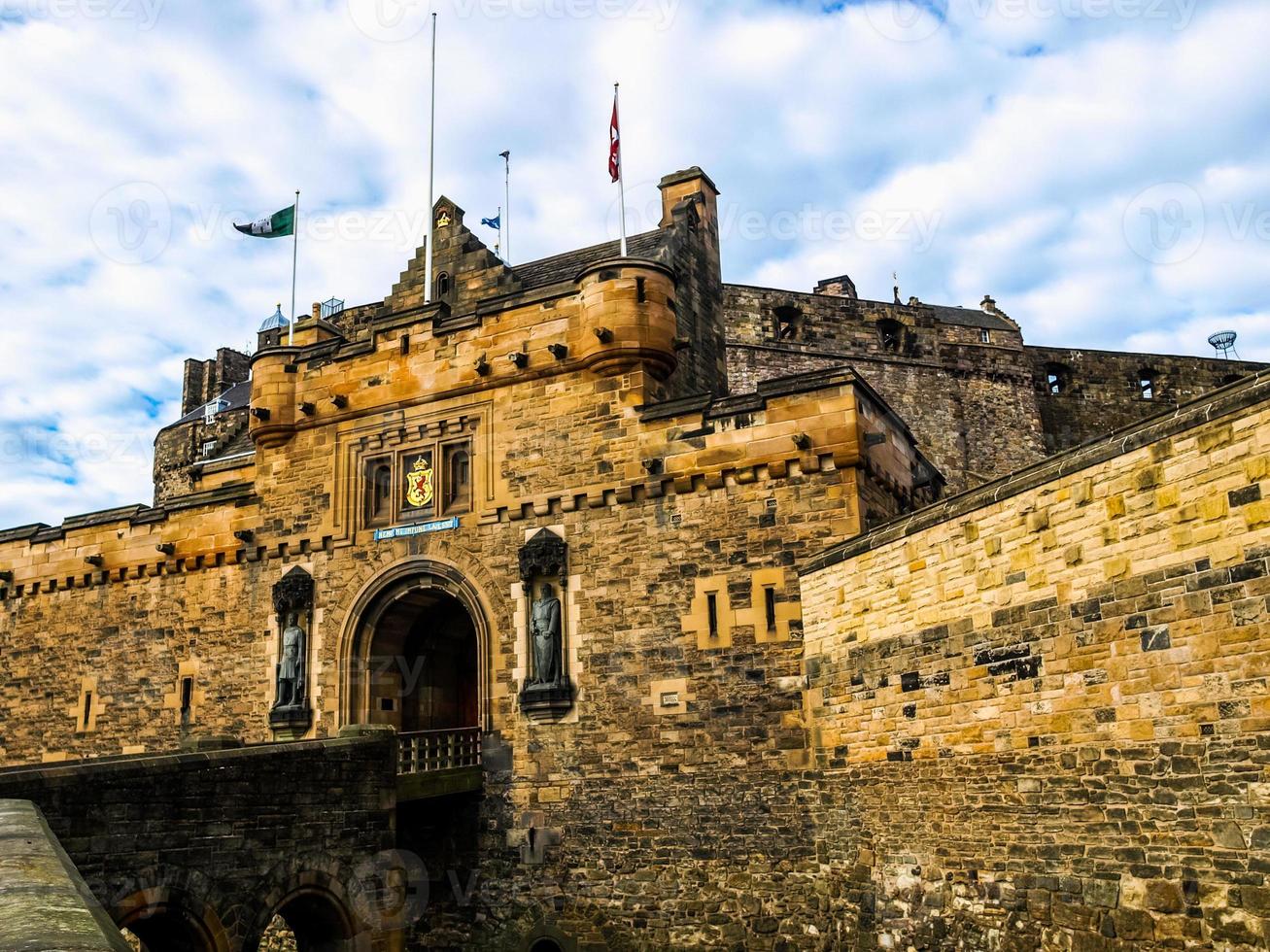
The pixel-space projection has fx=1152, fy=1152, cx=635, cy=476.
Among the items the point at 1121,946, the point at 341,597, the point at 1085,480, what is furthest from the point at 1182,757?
the point at 341,597

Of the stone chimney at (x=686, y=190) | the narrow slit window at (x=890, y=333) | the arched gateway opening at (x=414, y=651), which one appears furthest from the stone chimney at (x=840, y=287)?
the arched gateway opening at (x=414, y=651)

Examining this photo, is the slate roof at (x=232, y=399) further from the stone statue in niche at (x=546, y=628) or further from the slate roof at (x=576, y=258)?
the stone statue in niche at (x=546, y=628)

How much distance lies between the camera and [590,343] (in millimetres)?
17203

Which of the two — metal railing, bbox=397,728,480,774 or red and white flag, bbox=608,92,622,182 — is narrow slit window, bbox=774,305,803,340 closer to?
Result: red and white flag, bbox=608,92,622,182

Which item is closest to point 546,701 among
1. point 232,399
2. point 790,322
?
point 790,322

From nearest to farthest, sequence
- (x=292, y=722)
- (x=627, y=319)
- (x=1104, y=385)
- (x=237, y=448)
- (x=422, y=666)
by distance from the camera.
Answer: (x=627, y=319), (x=292, y=722), (x=422, y=666), (x=237, y=448), (x=1104, y=385)

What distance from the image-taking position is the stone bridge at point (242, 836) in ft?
37.2

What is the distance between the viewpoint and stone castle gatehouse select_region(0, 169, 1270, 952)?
380 inches

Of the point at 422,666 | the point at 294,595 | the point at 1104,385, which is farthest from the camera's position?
the point at 1104,385

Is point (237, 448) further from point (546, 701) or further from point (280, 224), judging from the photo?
point (546, 701)

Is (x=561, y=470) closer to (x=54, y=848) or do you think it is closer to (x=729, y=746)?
(x=729, y=746)

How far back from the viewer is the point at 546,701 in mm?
16312

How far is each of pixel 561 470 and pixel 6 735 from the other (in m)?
12.8

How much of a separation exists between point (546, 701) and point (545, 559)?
2061 millimetres
